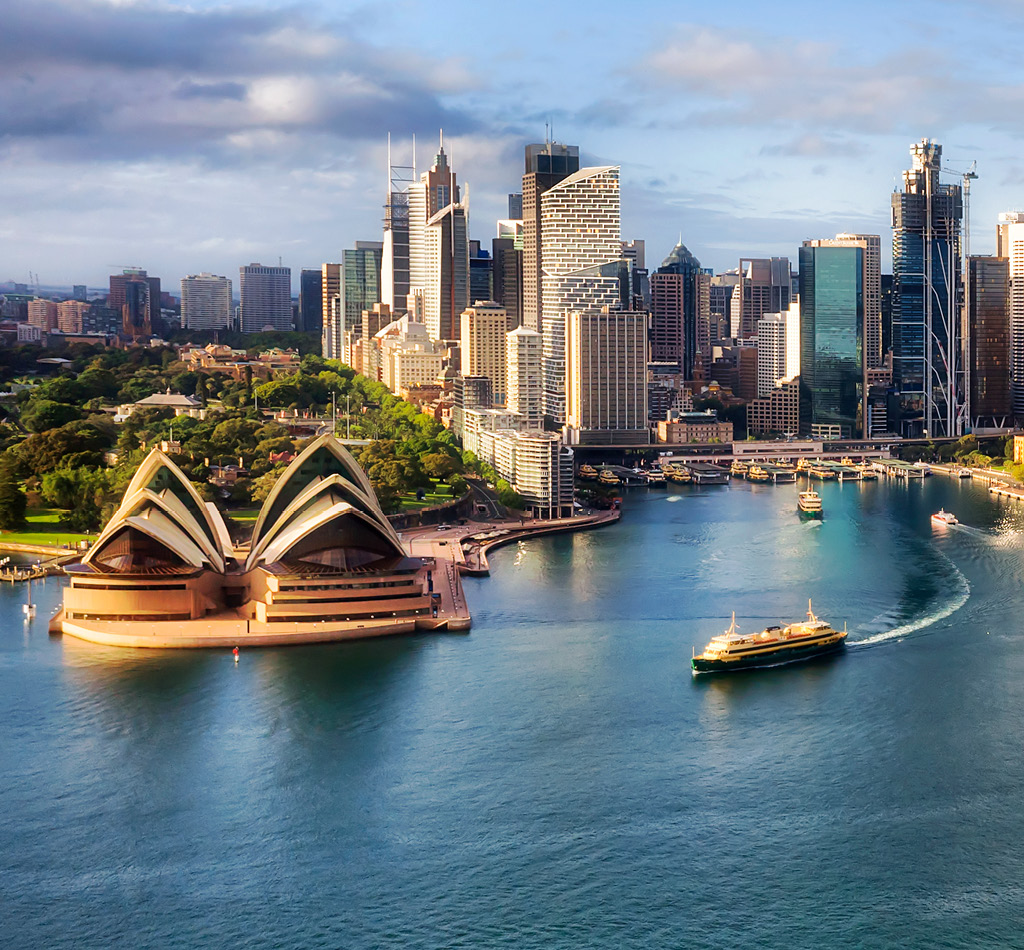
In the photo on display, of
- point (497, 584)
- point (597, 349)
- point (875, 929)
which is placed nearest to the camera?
point (875, 929)

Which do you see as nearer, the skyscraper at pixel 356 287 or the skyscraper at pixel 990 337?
the skyscraper at pixel 990 337

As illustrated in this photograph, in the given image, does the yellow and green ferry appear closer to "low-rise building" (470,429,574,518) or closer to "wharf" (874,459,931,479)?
"low-rise building" (470,429,574,518)

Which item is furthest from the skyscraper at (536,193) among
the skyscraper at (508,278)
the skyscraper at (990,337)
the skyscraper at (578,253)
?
the skyscraper at (990,337)

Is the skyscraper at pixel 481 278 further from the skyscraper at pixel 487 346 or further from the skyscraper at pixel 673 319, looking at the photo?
the skyscraper at pixel 487 346

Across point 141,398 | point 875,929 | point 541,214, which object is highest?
point 541,214

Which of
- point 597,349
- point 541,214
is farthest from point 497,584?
point 541,214

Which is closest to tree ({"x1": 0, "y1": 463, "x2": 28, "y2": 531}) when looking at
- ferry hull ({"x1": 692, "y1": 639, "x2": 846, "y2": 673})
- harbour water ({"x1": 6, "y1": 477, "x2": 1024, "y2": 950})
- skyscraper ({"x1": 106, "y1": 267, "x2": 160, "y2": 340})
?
harbour water ({"x1": 6, "y1": 477, "x2": 1024, "y2": 950})

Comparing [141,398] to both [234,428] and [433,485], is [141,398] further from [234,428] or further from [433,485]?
[433,485]
